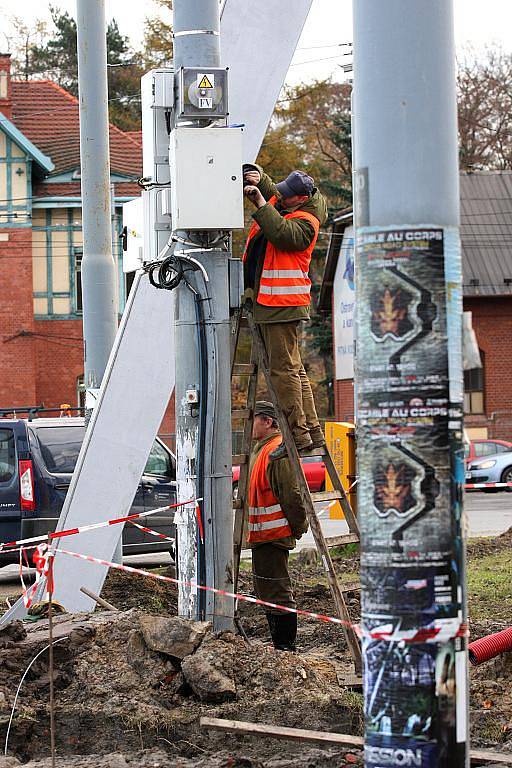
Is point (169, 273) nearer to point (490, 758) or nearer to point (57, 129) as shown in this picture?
point (490, 758)

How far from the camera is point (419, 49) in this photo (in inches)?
147

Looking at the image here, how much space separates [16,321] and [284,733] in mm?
33143

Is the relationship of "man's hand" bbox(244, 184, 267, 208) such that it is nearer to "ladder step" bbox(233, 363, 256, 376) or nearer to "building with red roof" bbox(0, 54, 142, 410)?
"ladder step" bbox(233, 363, 256, 376)

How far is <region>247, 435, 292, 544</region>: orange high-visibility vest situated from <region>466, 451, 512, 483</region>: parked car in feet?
72.7

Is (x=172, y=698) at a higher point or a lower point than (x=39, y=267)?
lower

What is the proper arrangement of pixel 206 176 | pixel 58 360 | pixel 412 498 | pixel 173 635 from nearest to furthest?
pixel 412 498
pixel 173 635
pixel 206 176
pixel 58 360

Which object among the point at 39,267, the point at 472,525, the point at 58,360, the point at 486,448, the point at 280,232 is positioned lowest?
the point at 472,525

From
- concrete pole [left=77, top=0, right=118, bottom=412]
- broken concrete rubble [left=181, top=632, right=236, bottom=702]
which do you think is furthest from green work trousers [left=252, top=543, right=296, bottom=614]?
concrete pole [left=77, top=0, right=118, bottom=412]

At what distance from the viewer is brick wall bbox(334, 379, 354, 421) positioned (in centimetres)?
4381

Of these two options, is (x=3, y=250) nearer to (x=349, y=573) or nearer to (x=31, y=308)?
(x=31, y=308)

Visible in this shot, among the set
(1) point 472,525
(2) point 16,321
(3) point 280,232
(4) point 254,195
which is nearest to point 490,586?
(3) point 280,232

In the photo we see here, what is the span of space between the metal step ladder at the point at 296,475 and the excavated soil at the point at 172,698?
488 mm

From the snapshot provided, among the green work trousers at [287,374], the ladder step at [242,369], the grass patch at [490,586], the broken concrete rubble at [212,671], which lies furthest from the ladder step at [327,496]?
→ the grass patch at [490,586]

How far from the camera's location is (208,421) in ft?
25.6
